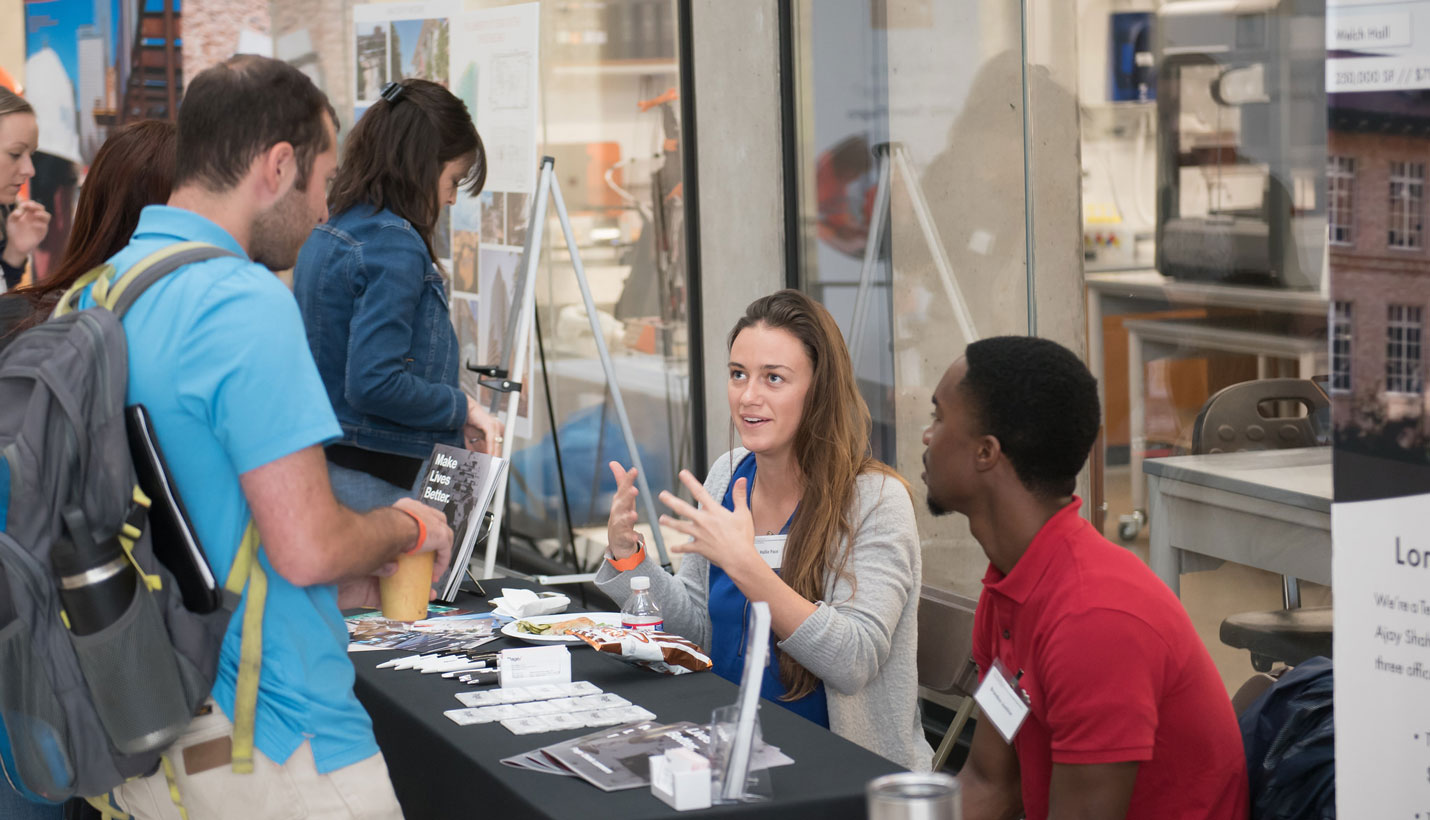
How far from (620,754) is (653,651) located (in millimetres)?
408

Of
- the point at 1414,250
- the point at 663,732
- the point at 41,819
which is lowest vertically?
the point at 41,819

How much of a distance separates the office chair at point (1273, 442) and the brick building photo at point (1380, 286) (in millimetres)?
1464

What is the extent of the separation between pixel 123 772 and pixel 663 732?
67 centimetres

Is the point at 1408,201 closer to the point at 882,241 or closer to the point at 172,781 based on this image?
the point at 172,781

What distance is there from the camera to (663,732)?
1841mm

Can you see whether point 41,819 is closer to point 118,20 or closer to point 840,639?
point 840,639

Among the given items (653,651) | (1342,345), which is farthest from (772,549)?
(1342,345)

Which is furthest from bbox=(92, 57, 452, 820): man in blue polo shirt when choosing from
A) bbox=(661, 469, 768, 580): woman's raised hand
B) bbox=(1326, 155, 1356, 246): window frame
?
bbox=(1326, 155, 1356, 246): window frame

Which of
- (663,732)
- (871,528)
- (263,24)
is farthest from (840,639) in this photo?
(263,24)

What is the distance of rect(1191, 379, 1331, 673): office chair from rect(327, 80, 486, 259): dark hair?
1725mm

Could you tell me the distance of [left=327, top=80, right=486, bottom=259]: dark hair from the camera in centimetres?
298

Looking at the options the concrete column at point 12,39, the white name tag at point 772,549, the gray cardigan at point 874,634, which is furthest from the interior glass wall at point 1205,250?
the concrete column at point 12,39

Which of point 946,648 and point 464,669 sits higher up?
point 464,669

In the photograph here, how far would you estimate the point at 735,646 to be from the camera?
252cm
